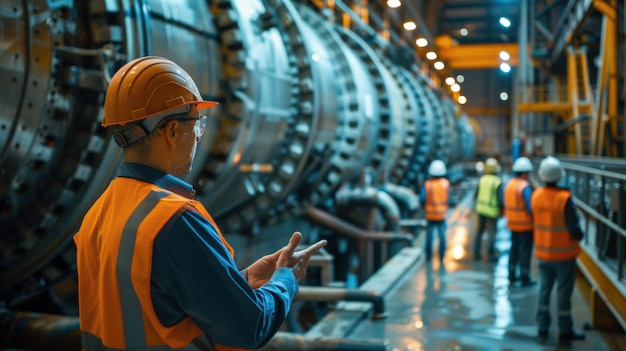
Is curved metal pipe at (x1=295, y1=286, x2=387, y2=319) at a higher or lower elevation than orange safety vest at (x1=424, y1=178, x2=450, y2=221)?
lower

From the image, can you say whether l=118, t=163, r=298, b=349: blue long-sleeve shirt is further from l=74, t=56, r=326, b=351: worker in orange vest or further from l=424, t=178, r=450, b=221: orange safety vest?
l=424, t=178, r=450, b=221: orange safety vest

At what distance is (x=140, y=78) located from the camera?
1633 millimetres

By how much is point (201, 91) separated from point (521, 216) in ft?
12.1

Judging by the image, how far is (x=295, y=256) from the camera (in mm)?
1812

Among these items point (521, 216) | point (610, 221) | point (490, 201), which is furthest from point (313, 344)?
point (490, 201)

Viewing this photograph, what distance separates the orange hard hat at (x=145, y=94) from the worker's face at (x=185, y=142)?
0.09ft

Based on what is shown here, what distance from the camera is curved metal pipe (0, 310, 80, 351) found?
3020 millimetres

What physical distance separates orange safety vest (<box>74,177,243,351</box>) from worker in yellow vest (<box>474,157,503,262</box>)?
6.71 m

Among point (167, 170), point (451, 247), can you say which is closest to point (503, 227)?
point (451, 247)

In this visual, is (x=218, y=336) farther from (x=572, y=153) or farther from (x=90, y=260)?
(x=572, y=153)

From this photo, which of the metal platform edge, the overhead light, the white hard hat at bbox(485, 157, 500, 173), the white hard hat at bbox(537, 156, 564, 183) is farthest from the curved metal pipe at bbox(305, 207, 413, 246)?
the overhead light

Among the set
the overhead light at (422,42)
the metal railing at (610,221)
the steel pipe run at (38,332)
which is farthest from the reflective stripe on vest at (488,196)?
the overhead light at (422,42)

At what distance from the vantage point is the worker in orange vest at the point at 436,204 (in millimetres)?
8258

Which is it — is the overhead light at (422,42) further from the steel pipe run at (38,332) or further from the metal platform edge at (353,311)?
the steel pipe run at (38,332)
